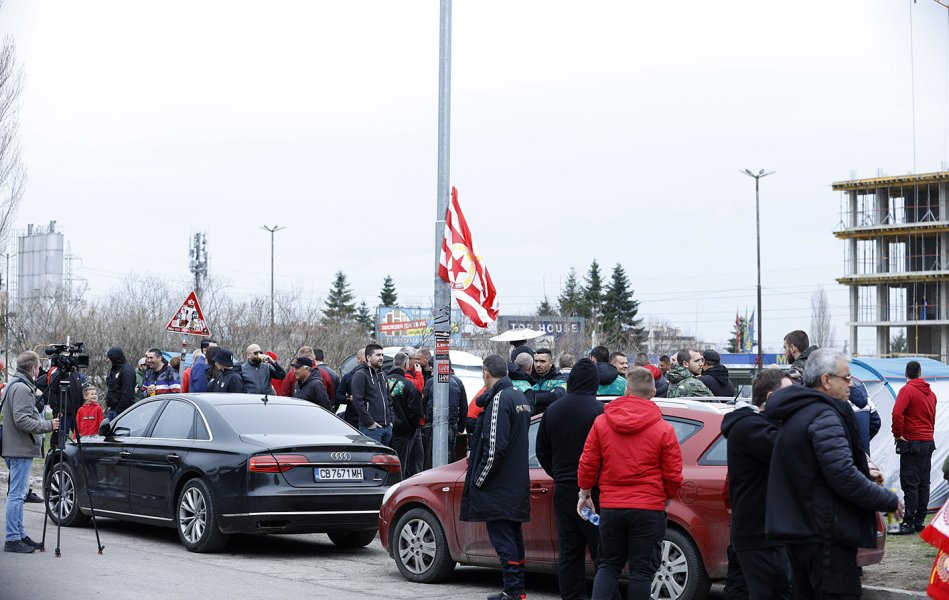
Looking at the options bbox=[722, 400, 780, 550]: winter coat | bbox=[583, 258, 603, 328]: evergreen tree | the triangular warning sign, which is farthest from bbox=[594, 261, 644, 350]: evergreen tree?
bbox=[722, 400, 780, 550]: winter coat

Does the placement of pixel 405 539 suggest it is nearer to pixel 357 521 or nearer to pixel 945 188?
pixel 357 521

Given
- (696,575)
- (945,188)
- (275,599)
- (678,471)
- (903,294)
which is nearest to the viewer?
(678,471)

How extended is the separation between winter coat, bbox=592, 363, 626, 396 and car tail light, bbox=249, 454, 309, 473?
9.97 feet

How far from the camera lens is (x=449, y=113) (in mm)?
13250

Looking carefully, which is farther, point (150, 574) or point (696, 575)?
point (150, 574)

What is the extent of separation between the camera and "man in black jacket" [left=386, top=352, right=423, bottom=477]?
15312mm

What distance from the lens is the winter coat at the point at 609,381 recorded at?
40.6 ft

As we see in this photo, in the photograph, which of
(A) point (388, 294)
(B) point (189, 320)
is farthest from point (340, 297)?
(B) point (189, 320)

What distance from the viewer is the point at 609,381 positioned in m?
12.5

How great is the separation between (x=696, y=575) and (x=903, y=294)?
87437 mm

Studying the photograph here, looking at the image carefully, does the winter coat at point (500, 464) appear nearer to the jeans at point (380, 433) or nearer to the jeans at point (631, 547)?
the jeans at point (631, 547)

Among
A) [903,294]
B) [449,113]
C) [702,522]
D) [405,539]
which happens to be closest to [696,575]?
[702,522]

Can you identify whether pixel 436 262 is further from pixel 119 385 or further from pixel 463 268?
pixel 119 385

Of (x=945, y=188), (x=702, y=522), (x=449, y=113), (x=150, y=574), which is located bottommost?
(x=150, y=574)
